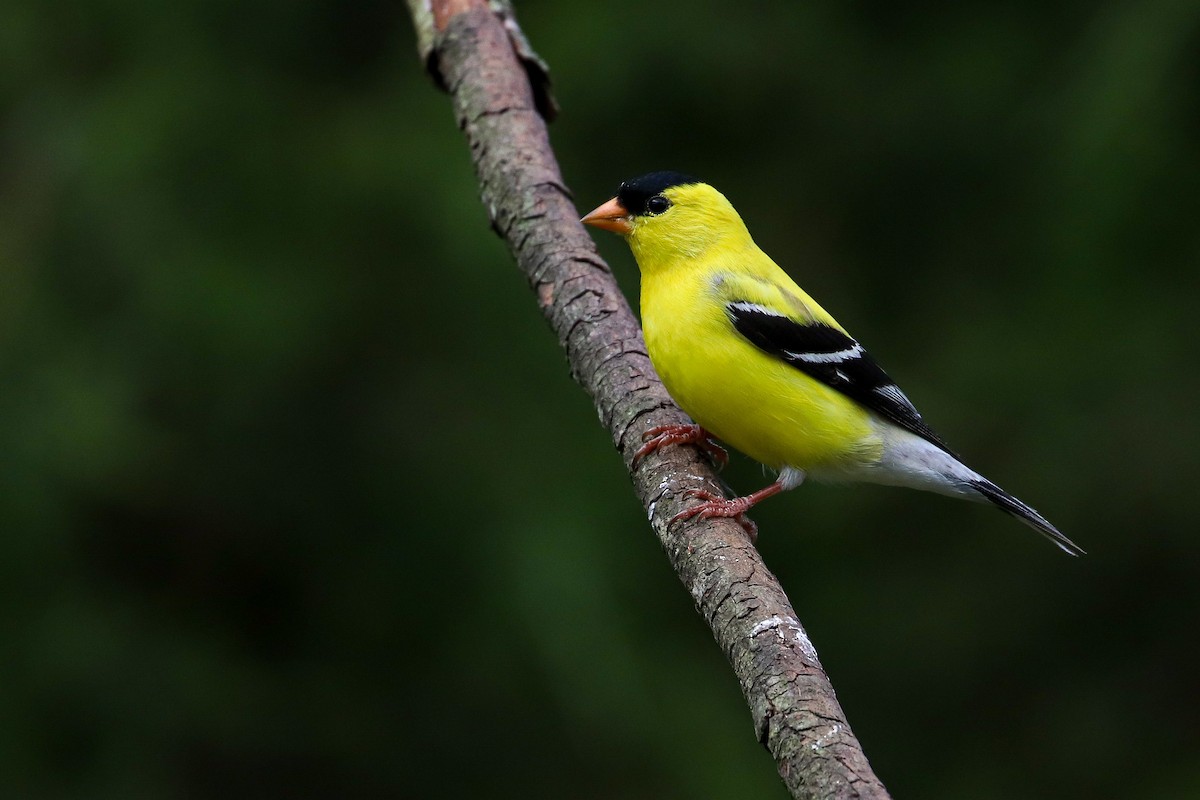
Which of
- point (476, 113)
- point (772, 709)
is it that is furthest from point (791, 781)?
point (476, 113)

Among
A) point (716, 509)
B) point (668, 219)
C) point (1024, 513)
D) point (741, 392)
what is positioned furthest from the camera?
point (668, 219)

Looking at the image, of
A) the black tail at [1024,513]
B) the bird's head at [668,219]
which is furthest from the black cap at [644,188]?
the black tail at [1024,513]

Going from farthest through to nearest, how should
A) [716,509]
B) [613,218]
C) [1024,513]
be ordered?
[613,218]
[1024,513]
[716,509]

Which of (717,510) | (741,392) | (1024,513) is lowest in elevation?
(717,510)

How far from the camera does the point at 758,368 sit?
3102 mm

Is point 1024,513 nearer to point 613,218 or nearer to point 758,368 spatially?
point 758,368

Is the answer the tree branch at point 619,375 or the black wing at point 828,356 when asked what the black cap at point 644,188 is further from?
the black wing at point 828,356

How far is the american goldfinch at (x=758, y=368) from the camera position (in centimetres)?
304

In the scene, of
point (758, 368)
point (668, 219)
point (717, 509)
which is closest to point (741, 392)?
point (758, 368)

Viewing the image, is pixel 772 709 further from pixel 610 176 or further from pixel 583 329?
pixel 610 176

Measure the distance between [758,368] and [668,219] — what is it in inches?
26.7

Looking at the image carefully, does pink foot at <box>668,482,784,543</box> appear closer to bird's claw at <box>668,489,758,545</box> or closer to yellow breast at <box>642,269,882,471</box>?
bird's claw at <box>668,489,758,545</box>

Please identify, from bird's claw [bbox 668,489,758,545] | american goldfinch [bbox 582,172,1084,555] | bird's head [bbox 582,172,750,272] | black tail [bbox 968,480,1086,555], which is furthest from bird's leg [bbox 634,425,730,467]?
black tail [bbox 968,480,1086,555]

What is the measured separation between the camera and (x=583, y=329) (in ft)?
10.4
